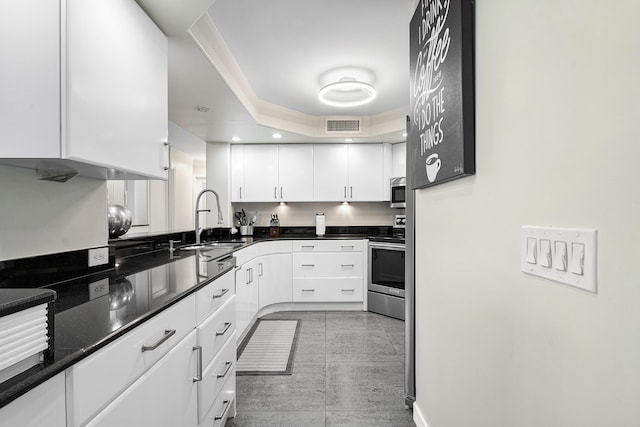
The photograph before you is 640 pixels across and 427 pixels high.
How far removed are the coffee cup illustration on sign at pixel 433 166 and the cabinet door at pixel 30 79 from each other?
1.35m

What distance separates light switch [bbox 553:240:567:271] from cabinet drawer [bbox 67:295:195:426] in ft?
3.45

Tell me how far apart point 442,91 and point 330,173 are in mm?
2877

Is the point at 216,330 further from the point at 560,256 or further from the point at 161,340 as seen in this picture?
the point at 560,256

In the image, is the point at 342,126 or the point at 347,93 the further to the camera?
the point at 342,126

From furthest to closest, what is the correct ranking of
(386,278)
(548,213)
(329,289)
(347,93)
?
(329,289)
(386,278)
(347,93)
(548,213)

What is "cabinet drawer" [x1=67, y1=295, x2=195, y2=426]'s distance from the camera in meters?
0.65

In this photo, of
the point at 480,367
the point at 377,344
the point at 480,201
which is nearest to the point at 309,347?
the point at 377,344

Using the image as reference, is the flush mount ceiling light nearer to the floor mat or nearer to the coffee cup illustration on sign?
the coffee cup illustration on sign

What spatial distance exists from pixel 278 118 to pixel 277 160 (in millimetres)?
693

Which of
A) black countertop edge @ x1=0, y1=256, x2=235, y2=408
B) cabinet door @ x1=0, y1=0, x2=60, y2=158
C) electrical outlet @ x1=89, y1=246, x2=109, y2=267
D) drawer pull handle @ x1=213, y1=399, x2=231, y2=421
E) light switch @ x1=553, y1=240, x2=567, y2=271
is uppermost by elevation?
cabinet door @ x1=0, y1=0, x2=60, y2=158

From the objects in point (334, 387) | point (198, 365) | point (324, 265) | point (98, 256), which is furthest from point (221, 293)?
point (324, 265)

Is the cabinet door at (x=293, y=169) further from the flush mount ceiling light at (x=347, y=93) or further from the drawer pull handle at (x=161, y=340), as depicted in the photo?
the drawer pull handle at (x=161, y=340)

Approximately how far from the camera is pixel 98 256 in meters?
1.56

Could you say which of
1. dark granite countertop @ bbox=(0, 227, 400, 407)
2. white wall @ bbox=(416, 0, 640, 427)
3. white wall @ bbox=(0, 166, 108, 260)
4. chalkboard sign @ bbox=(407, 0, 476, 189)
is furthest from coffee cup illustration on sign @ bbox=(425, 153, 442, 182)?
white wall @ bbox=(0, 166, 108, 260)
